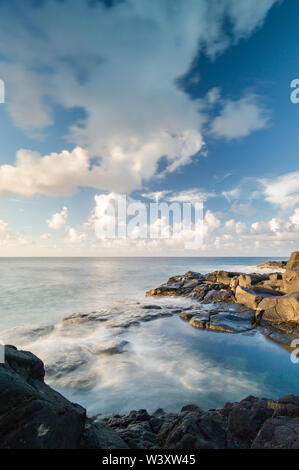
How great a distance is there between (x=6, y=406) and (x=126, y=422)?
3367mm

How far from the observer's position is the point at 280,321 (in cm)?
1237

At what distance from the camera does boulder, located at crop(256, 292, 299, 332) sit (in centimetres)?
1188

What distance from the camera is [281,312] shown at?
1250 centimetres

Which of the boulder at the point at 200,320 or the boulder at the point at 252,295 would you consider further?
the boulder at the point at 252,295

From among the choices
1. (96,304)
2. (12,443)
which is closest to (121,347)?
(12,443)

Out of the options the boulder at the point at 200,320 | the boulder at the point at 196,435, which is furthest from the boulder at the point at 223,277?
the boulder at the point at 196,435

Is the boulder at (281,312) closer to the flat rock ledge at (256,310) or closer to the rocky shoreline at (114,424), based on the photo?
the flat rock ledge at (256,310)

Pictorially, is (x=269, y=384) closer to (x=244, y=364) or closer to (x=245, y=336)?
(x=244, y=364)

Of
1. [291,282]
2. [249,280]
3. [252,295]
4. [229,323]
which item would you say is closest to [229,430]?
[229,323]

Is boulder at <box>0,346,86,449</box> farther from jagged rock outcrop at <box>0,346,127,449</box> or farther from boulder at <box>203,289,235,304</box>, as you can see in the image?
boulder at <box>203,289,235,304</box>

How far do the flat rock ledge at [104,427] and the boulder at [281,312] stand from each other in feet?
29.2

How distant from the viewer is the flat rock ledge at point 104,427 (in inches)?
107

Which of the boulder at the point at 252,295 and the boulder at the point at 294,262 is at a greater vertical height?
the boulder at the point at 294,262

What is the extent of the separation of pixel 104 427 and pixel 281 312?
12.6m
